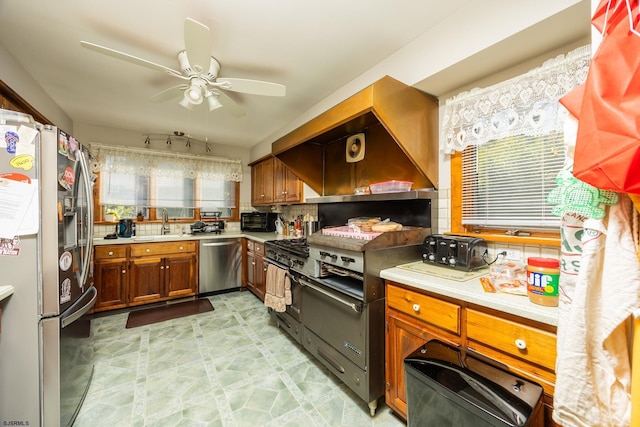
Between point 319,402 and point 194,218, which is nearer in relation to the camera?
point 319,402

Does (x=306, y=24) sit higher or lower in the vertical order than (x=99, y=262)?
higher

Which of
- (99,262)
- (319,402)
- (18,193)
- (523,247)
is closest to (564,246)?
(523,247)

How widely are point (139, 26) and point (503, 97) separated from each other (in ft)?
7.46

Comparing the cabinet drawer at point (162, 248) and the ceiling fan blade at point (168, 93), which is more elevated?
the ceiling fan blade at point (168, 93)

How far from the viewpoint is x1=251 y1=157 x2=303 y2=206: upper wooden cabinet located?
10.4 feet

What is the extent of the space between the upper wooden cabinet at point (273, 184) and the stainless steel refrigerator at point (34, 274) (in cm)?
206

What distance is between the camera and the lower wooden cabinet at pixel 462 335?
0.95 m

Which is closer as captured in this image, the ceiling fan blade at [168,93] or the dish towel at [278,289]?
the ceiling fan blade at [168,93]

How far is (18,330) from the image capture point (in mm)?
1253

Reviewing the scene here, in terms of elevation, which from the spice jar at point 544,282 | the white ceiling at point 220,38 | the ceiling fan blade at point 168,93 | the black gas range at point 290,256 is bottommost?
the black gas range at point 290,256

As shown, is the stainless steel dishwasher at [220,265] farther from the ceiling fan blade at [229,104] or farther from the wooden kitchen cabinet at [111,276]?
the ceiling fan blade at [229,104]

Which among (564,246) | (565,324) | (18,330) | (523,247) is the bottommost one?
(18,330)

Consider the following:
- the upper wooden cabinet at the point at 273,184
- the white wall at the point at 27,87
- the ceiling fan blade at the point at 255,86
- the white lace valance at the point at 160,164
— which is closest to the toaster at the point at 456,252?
the ceiling fan blade at the point at 255,86

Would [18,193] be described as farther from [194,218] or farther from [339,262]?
[194,218]
